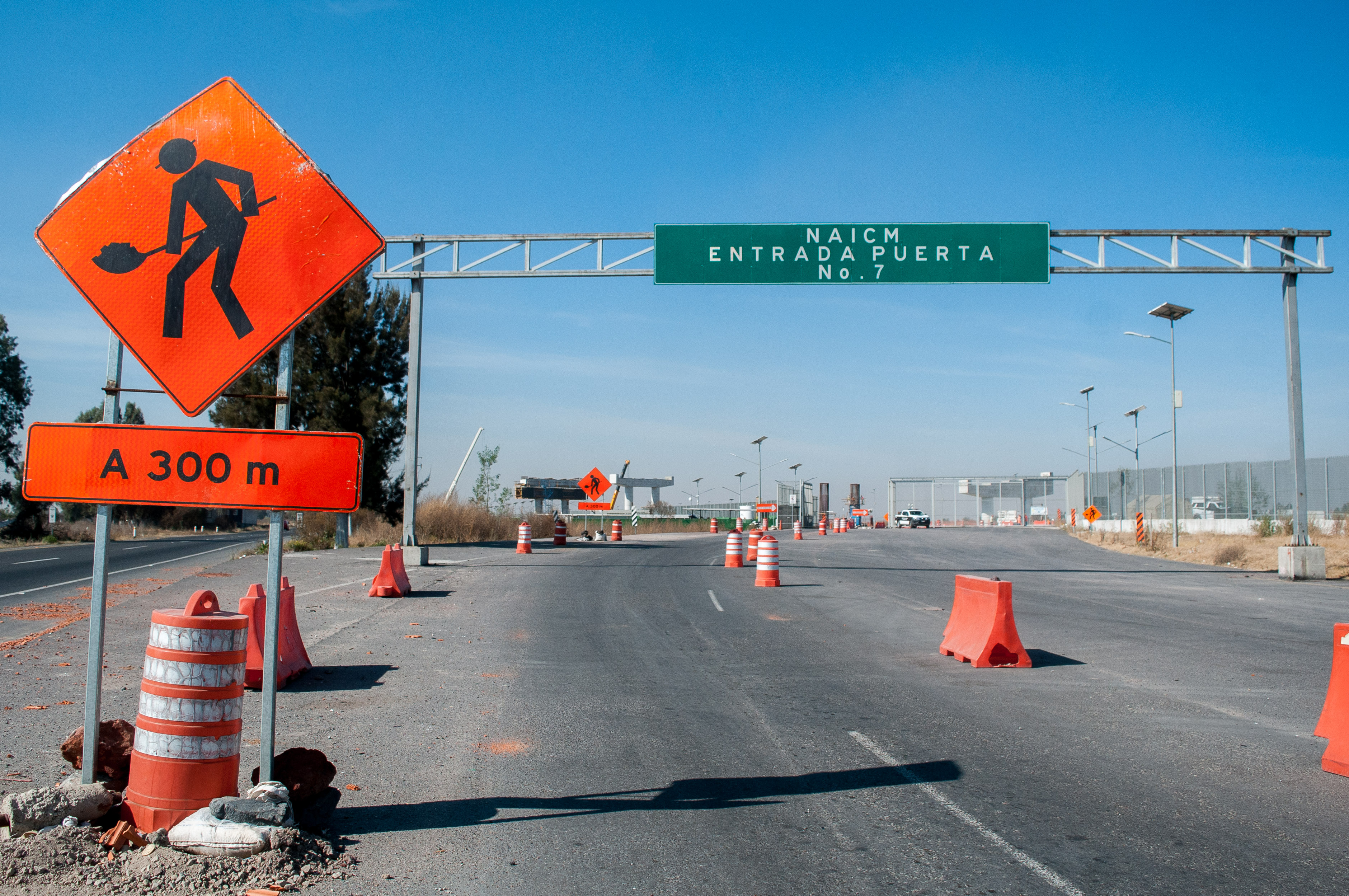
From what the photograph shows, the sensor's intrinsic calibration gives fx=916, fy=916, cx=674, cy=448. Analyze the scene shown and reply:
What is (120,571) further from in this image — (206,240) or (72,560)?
(206,240)

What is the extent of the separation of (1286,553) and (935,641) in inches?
615

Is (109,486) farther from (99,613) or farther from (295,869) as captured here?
(295,869)

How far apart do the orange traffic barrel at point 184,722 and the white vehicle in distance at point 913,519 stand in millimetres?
88382

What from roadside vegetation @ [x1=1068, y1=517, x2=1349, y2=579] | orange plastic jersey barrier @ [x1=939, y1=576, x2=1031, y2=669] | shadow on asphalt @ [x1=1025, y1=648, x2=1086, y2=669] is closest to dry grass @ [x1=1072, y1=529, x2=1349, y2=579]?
roadside vegetation @ [x1=1068, y1=517, x2=1349, y2=579]

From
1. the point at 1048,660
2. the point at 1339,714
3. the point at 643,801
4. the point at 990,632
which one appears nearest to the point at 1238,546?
the point at 1048,660

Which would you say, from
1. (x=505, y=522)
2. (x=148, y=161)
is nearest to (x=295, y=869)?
(x=148, y=161)

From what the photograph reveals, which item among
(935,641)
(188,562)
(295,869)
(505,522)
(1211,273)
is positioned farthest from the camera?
(505,522)

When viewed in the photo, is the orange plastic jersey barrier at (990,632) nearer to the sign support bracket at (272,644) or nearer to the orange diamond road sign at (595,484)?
the sign support bracket at (272,644)

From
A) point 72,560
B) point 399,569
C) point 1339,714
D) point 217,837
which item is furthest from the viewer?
point 72,560

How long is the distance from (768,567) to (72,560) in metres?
21.6

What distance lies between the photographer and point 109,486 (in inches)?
186

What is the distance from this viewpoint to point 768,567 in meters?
20.0

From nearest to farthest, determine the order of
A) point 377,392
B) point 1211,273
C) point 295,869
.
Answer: point 295,869
point 1211,273
point 377,392

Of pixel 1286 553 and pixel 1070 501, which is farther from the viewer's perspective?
pixel 1070 501
